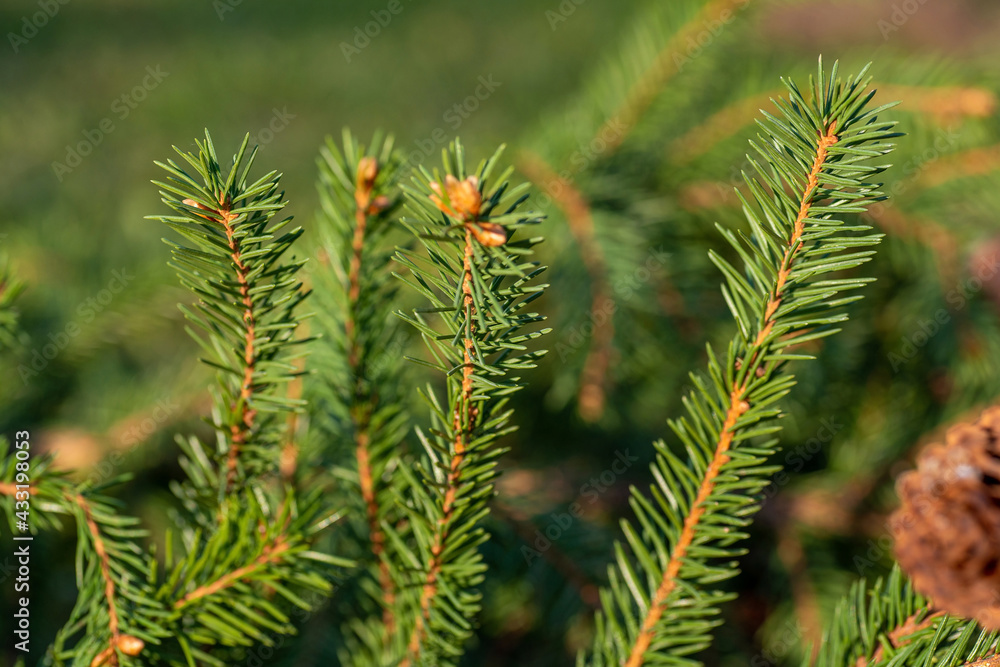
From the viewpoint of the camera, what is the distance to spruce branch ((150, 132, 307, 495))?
0.30 meters

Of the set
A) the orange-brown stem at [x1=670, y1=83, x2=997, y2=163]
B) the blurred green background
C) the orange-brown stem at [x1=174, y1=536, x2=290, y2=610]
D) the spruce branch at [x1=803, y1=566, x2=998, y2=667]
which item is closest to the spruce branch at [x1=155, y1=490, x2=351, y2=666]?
the orange-brown stem at [x1=174, y1=536, x2=290, y2=610]

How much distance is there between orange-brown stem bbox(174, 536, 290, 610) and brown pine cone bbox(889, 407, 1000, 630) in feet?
1.00

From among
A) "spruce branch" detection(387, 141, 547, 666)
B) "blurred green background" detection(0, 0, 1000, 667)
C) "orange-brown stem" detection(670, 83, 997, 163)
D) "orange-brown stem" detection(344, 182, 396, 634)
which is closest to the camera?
"spruce branch" detection(387, 141, 547, 666)

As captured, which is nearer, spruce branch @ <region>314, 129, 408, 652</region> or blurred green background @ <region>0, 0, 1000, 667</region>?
spruce branch @ <region>314, 129, 408, 652</region>

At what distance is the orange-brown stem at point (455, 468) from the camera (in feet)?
0.98

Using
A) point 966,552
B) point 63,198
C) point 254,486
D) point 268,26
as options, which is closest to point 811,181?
point 966,552

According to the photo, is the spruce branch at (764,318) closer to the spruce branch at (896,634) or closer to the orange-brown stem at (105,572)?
the spruce branch at (896,634)

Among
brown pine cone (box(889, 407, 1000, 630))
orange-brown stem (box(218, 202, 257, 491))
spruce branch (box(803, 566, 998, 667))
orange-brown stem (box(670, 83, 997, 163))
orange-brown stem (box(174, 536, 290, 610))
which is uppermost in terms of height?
orange-brown stem (box(670, 83, 997, 163))

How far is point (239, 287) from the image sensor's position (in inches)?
13.5

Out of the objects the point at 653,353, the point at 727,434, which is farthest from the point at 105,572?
the point at 653,353

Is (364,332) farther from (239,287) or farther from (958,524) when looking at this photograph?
(958,524)

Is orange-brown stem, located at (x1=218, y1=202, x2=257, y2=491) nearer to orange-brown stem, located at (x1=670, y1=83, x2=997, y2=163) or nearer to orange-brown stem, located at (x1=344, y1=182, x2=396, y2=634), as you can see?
orange-brown stem, located at (x1=344, y1=182, x2=396, y2=634)

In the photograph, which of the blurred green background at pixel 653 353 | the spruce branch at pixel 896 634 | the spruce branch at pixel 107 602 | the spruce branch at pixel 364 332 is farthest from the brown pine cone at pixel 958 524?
the spruce branch at pixel 107 602

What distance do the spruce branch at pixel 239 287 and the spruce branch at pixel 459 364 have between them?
7cm
